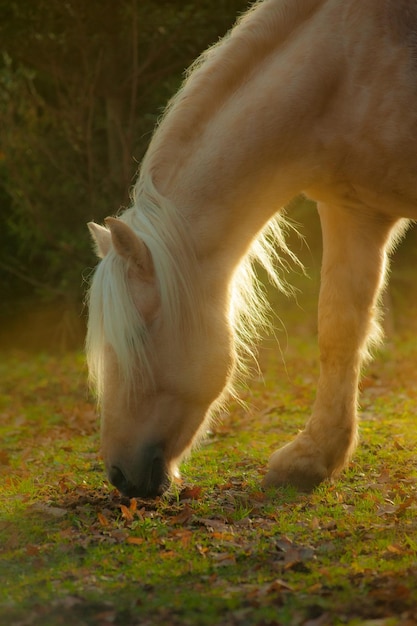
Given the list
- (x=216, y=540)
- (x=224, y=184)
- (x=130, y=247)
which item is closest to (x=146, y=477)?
(x=216, y=540)

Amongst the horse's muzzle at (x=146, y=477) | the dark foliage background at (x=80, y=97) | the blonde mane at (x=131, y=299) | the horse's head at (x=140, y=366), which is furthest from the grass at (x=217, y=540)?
the dark foliage background at (x=80, y=97)

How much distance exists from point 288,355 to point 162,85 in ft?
11.9

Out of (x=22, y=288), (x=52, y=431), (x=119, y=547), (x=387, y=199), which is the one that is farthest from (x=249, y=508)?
(x=22, y=288)

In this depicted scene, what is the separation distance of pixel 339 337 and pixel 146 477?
1.47 m

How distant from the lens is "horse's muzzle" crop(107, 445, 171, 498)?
12.9 feet

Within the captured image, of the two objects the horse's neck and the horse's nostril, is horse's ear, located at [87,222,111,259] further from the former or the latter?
the horse's nostril

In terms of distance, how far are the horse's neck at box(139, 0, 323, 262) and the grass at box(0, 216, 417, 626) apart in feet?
4.31

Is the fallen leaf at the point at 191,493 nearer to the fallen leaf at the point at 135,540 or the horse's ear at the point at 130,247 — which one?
the fallen leaf at the point at 135,540

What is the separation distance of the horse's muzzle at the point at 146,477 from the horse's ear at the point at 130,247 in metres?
0.82

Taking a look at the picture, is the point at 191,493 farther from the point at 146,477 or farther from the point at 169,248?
the point at 169,248

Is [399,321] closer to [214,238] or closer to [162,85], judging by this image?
[162,85]

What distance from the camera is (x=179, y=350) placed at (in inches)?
158

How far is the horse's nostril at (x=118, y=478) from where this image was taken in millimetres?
3917

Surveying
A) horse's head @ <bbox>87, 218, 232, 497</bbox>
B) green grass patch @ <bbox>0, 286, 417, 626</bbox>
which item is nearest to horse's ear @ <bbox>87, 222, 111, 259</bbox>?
horse's head @ <bbox>87, 218, 232, 497</bbox>
